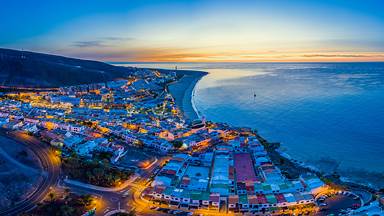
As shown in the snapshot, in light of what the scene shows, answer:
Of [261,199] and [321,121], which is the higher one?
[321,121]

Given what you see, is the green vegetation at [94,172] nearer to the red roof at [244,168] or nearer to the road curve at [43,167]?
the road curve at [43,167]

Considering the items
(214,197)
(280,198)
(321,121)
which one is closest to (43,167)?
(214,197)

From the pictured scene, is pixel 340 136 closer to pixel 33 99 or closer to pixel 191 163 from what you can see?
pixel 191 163

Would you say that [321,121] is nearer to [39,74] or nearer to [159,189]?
[159,189]

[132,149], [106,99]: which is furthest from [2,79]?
[132,149]

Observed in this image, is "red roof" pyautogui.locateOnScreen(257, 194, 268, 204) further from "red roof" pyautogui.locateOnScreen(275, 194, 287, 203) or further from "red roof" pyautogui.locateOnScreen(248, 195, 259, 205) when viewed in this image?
"red roof" pyautogui.locateOnScreen(275, 194, 287, 203)

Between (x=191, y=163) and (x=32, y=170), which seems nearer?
(x=32, y=170)
